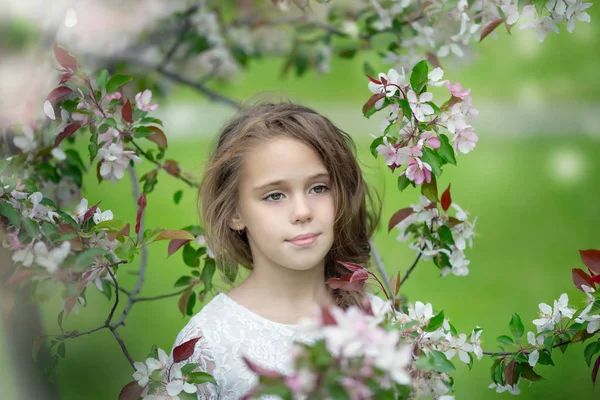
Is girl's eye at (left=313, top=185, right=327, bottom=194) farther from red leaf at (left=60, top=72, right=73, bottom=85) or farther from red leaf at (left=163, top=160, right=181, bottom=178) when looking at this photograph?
red leaf at (left=60, top=72, right=73, bottom=85)

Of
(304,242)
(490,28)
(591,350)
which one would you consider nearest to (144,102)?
(304,242)

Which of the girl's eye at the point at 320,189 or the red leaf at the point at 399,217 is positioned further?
the red leaf at the point at 399,217

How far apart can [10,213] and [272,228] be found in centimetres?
63

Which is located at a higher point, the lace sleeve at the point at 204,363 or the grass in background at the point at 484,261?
the lace sleeve at the point at 204,363

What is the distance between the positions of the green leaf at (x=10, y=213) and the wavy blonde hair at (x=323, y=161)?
0.56 meters

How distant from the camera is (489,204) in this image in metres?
5.10

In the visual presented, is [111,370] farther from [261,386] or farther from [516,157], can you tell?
[516,157]

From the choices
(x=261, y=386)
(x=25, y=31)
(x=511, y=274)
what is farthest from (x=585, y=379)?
(x=25, y=31)

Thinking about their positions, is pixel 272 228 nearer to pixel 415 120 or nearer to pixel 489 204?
pixel 415 120

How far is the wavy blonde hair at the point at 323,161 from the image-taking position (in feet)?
6.60

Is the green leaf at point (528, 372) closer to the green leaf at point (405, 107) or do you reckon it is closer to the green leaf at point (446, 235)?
the green leaf at point (446, 235)

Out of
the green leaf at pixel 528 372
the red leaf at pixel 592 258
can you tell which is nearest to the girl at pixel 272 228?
the green leaf at pixel 528 372

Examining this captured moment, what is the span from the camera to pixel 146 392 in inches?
71.8

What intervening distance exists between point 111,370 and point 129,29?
1641 millimetres
